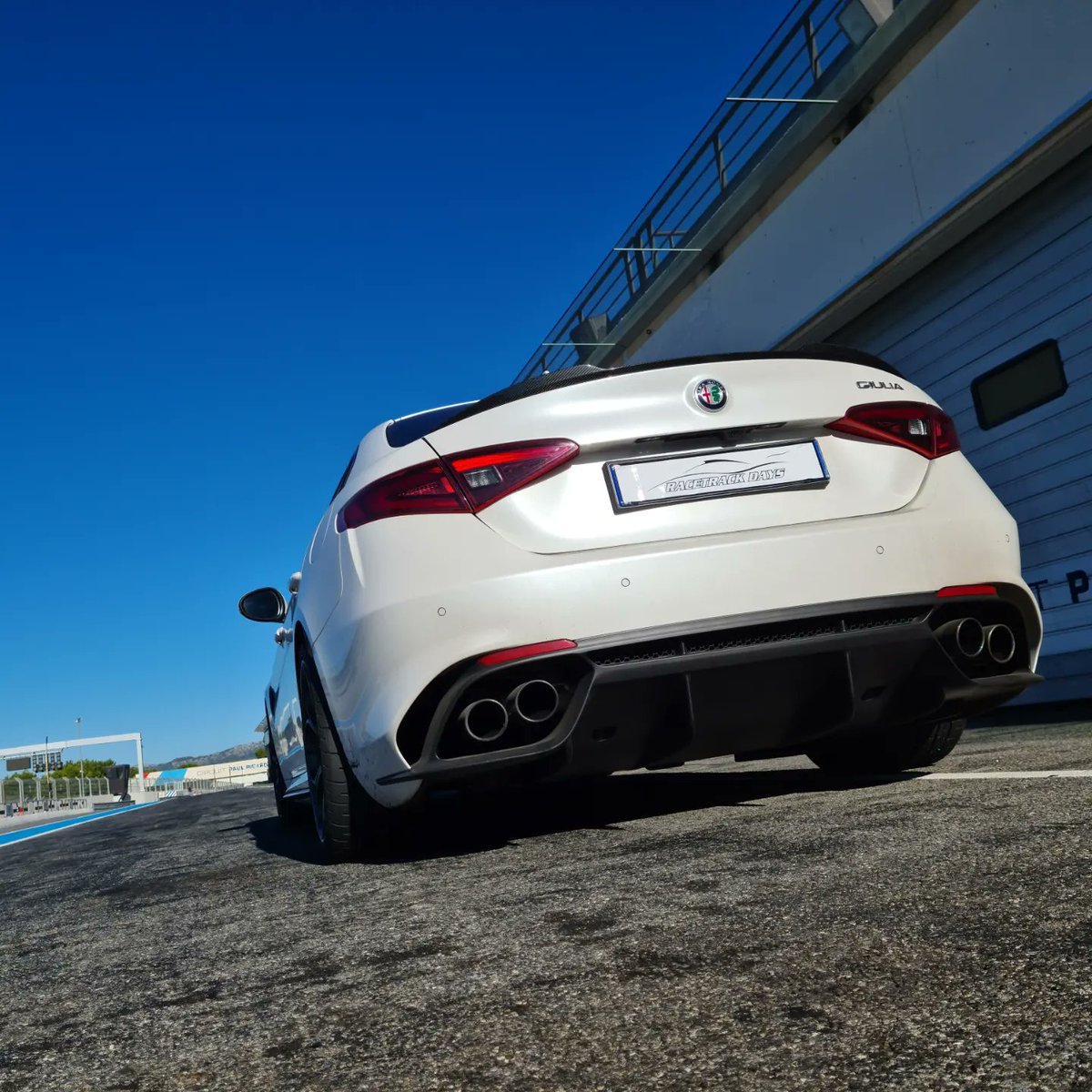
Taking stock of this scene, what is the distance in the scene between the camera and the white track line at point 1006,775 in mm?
3055

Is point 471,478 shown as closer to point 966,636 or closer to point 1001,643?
point 966,636

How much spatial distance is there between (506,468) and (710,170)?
33.3ft

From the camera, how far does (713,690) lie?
2895mm

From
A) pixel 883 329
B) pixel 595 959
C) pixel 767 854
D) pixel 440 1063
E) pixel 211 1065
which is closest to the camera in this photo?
pixel 440 1063

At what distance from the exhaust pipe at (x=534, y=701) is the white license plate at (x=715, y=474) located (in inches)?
20.7

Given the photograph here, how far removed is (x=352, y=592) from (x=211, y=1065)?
178 centimetres

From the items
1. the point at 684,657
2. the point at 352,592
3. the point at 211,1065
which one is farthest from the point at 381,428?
the point at 211,1065

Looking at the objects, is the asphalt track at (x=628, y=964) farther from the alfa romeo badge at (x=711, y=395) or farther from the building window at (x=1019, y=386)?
the building window at (x=1019, y=386)

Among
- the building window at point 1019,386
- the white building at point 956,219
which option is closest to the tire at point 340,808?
the white building at point 956,219

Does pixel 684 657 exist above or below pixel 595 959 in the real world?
above

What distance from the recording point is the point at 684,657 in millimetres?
2844

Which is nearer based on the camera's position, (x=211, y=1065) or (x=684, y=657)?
(x=211, y=1065)

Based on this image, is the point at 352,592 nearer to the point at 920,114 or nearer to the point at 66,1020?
the point at 66,1020

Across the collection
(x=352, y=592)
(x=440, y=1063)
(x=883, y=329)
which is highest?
(x=883, y=329)
